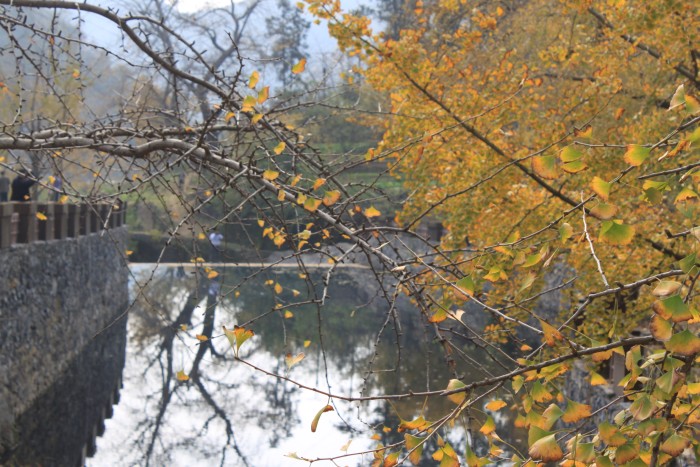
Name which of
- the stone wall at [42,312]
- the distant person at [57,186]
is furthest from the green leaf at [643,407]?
the stone wall at [42,312]

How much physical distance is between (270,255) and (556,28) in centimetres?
2106

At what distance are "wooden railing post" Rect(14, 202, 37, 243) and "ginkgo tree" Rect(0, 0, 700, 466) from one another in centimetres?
345

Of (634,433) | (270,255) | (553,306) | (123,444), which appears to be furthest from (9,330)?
(270,255)

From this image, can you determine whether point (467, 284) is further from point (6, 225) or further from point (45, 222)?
point (45, 222)

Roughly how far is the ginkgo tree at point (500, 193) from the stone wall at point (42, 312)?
2290mm

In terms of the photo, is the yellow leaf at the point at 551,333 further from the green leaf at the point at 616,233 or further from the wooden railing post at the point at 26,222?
the wooden railing post at the point at 26,222

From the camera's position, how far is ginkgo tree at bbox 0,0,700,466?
224 centimetres

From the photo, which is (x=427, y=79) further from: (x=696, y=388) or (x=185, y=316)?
(x=185, y=316)

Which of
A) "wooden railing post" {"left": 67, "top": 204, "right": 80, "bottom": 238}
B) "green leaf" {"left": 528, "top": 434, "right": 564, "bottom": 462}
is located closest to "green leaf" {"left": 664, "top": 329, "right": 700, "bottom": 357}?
"green leaf" {"left": 528, "top": 434, "right": 564, "bottom": 462}

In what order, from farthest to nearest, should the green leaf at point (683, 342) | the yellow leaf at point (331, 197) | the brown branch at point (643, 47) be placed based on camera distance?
the brown branch at point (643, 47), the yellow leaf at point (331, 197), the green leaf at point (683, 342)

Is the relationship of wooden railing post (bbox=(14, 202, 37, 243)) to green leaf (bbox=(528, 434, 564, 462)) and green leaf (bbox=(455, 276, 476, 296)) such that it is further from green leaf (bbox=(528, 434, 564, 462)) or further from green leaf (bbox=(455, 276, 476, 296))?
green leaf (bbox=(528, 434, 564, 462))

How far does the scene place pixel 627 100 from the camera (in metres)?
9.65

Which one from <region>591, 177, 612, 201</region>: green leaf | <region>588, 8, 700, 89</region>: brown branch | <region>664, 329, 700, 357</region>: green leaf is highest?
<region>588, 8, 700, 89</region>: brown branch

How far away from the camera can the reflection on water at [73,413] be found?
11.1 m
